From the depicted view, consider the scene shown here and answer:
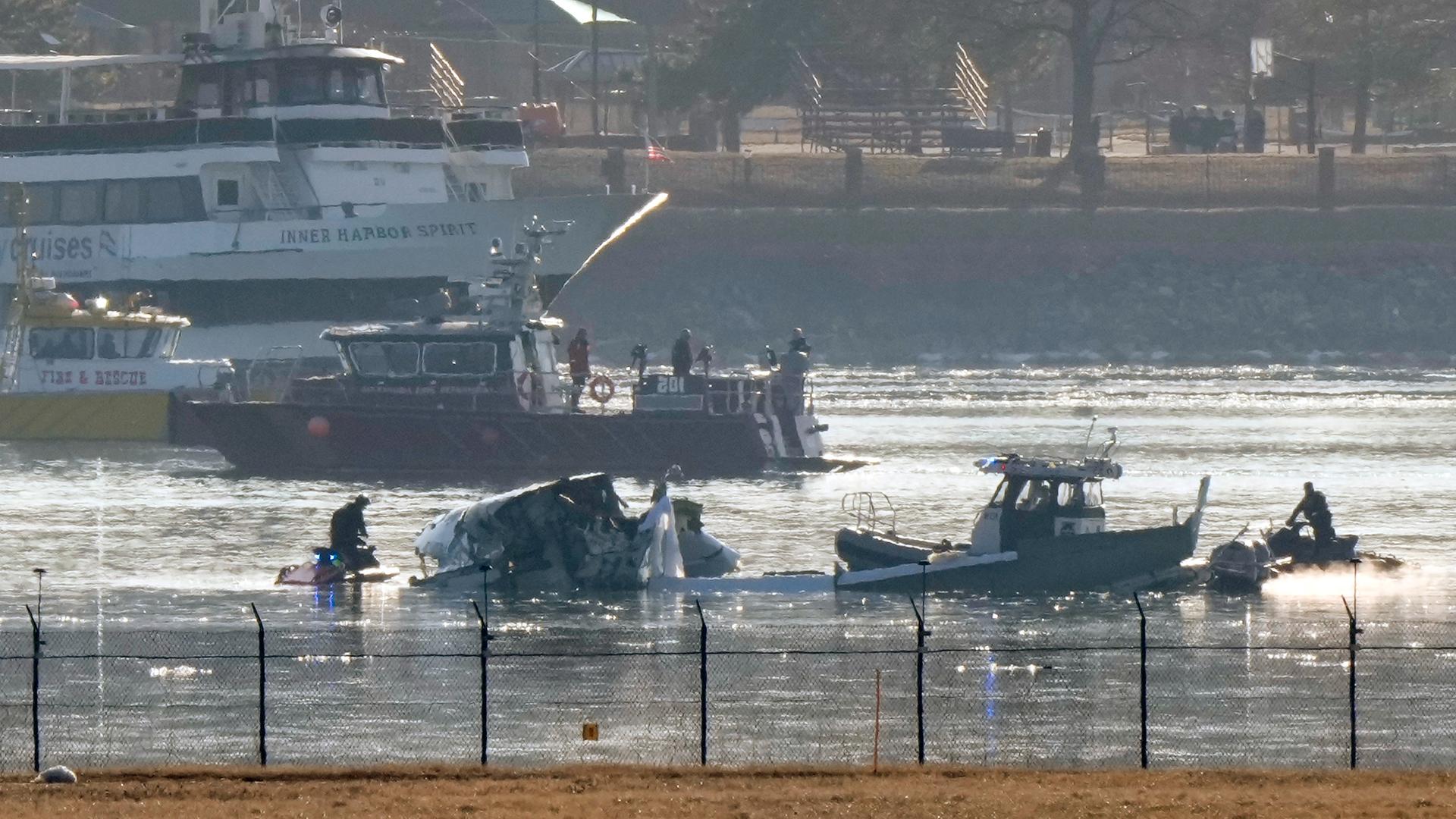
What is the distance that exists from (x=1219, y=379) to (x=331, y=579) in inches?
1662

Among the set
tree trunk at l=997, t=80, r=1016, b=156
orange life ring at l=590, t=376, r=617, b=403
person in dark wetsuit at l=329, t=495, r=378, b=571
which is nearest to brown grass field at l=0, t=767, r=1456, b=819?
person in dark wetsuit at l=329, t=495, r=378, b=571

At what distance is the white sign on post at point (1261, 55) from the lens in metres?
91.1

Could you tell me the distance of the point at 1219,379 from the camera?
7188cm

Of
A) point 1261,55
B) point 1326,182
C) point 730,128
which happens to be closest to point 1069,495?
point 1326,182

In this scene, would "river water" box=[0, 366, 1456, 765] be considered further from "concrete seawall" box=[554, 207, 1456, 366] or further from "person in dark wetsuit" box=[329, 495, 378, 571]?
"concrete seawall" box=[554, 207, 1456, 366]

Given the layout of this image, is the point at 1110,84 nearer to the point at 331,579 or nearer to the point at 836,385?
the point at 836,385

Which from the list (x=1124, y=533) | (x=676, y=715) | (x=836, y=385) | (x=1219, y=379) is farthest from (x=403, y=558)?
(x=1219, y=379)

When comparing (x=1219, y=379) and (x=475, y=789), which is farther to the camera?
(x=1219, y=379)

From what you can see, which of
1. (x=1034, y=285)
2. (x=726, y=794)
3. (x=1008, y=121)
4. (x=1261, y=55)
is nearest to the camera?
(x=726, y=794)

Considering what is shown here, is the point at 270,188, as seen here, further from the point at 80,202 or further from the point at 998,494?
the point at 998,494

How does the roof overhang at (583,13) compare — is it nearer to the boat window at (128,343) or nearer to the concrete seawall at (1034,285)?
the concrete seawall at (1034,285)

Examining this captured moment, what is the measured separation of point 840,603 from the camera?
3238cm

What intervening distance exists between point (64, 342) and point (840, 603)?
91.4 ft

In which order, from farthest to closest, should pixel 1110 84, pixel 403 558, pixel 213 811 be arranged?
pixel 1110 84
pixel 403 558
pixel 213 811
